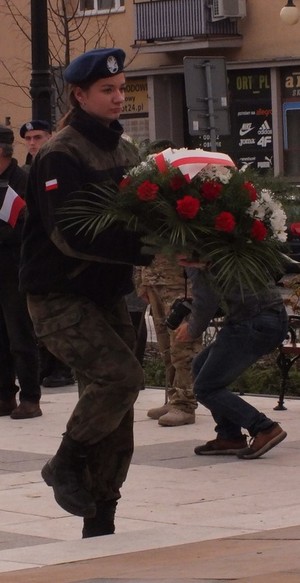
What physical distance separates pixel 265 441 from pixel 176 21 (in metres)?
29.2

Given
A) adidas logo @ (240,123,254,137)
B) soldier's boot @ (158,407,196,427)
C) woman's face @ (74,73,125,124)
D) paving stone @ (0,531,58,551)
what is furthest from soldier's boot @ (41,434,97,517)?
adidas logo @ (240,123,254,137)

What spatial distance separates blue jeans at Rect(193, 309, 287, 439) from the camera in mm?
9242

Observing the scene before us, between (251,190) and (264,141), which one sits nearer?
(251,190)

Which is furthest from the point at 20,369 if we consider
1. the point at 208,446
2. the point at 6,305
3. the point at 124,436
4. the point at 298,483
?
the point at 124,436

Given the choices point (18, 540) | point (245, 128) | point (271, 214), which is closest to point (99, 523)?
point (18, 540)

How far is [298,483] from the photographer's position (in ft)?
27.8

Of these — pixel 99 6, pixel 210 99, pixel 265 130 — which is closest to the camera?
pixel 210 99

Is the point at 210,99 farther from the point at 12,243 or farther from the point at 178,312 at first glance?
the point at 178,312

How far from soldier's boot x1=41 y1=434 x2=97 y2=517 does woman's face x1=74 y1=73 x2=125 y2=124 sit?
1.34 meters

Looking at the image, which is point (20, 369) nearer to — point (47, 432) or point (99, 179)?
point (47, 432)

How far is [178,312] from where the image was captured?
9805 millimetres

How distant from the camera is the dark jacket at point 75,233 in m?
6.23

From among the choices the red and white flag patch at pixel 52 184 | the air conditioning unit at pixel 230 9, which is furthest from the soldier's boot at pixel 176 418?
the air conditioning unit at pixel 230 9

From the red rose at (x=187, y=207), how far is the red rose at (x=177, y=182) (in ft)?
0.31
